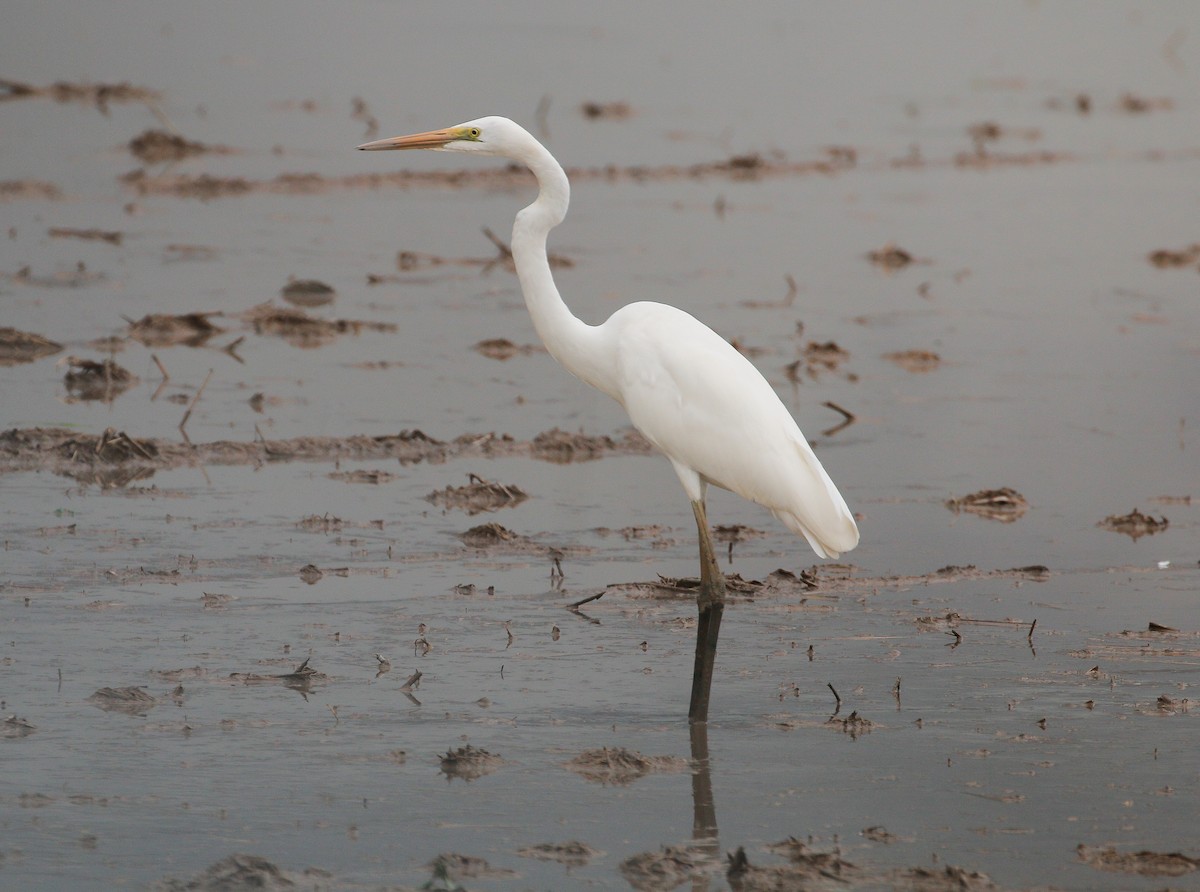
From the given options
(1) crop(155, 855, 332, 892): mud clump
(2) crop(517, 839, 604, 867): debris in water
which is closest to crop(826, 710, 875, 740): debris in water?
(2) crop(517, 839, 604, 867): debris in water

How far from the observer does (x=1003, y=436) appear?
A: 32.2ft

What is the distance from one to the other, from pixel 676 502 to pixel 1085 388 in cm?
382

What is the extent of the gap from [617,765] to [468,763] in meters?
0.45

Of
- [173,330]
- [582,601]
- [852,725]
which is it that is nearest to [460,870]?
[852,725]

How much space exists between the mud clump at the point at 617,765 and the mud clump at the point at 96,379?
500 cm

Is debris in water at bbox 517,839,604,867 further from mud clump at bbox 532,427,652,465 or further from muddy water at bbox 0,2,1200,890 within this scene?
mud clump at bbox 532,427,652,465

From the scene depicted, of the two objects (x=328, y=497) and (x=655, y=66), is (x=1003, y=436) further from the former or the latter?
(x=655, y=66)

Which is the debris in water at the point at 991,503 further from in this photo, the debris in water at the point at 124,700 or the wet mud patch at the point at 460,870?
the wet mud patch at the point at 460,870

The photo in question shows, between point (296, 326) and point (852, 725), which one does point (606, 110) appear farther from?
point (852, 725)

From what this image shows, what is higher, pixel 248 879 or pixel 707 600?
pixel 707 600

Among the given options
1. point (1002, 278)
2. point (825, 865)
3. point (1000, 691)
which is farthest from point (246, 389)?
point (1002, 278)

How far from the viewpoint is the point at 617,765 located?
17.1ft

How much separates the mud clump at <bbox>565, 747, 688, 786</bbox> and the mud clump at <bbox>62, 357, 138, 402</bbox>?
500cm

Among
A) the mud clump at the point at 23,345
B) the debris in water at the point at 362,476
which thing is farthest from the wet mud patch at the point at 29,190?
the debris in water at the point at 362,476
